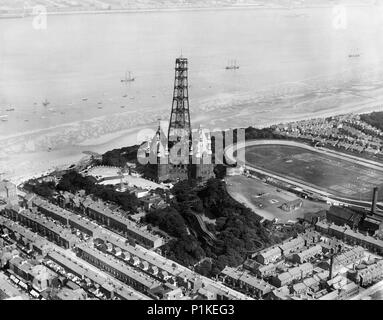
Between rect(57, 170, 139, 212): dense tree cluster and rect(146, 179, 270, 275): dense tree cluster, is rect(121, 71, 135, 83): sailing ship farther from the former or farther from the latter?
rect(146, 179, 270, 275): dense tree cluster

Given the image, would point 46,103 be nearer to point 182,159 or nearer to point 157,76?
point 157,76

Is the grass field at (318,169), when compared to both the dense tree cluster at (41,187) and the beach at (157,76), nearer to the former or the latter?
the beach at (157,76)

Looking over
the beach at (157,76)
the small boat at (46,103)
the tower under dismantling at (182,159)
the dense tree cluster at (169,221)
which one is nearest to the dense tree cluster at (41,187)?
the beach at (157,76)

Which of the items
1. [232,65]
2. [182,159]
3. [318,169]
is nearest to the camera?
[182,159]

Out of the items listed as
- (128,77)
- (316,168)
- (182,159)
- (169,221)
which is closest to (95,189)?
(182,159)

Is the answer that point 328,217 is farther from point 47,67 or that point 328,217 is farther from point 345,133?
point 47,67

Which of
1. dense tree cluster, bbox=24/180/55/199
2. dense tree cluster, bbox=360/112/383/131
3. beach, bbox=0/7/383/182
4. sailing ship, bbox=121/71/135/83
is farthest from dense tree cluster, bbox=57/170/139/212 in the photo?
dense tree cluster, bbox=360/112/383/131
